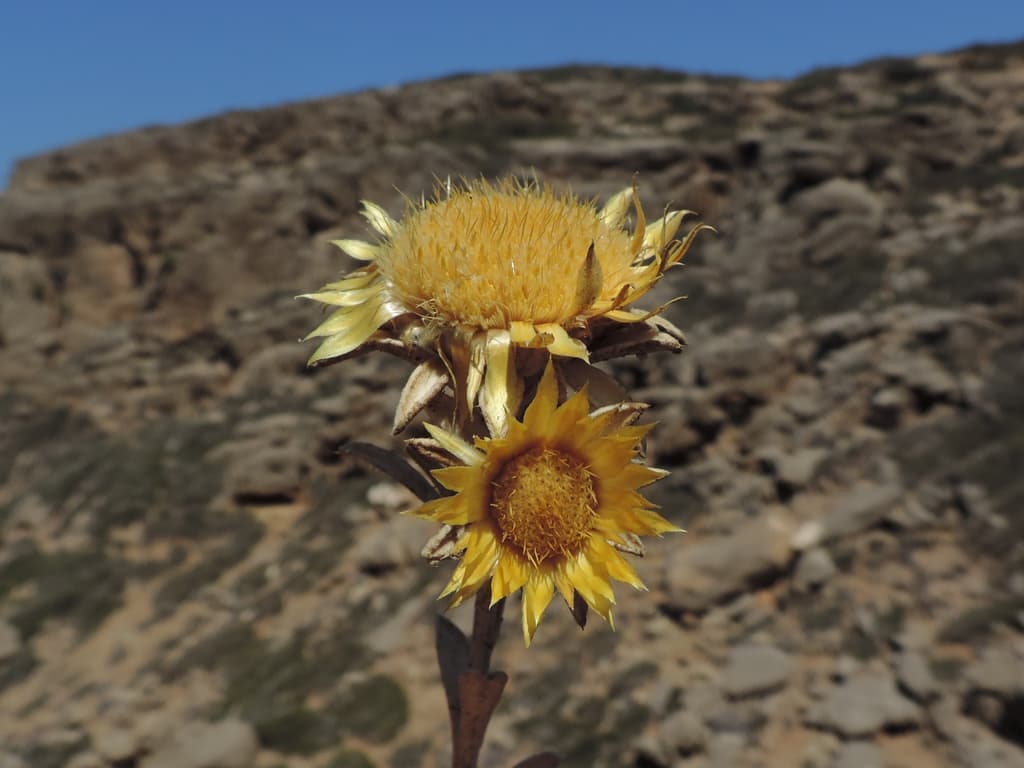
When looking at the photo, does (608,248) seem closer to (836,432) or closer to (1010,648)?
(1010,648)

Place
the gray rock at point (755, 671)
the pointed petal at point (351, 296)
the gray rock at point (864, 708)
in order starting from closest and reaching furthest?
the pointed petal at point (351, 296), the gray rock at point (864, 708), the gray rock at point (755, 671)

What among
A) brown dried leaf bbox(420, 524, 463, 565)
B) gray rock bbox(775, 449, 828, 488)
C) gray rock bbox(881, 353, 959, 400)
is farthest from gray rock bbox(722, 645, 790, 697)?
brown dried leaf bbox(420, 524, 463, 565)

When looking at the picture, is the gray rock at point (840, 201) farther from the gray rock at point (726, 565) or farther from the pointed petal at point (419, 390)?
the pointed petal at point (419, 390)

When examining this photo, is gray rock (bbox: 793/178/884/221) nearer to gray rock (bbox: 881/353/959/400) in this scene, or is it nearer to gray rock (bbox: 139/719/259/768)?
gray rock (bbox: 881/353/959/400)

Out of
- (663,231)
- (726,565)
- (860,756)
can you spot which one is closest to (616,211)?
(663,231)

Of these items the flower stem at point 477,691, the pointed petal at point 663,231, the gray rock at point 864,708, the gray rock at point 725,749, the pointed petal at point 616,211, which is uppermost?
the pointed petal at point 616,211

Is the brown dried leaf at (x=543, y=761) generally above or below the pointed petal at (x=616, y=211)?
below

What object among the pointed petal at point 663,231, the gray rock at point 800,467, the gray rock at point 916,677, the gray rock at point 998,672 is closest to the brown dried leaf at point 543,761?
the pointed petal at point 663,231
